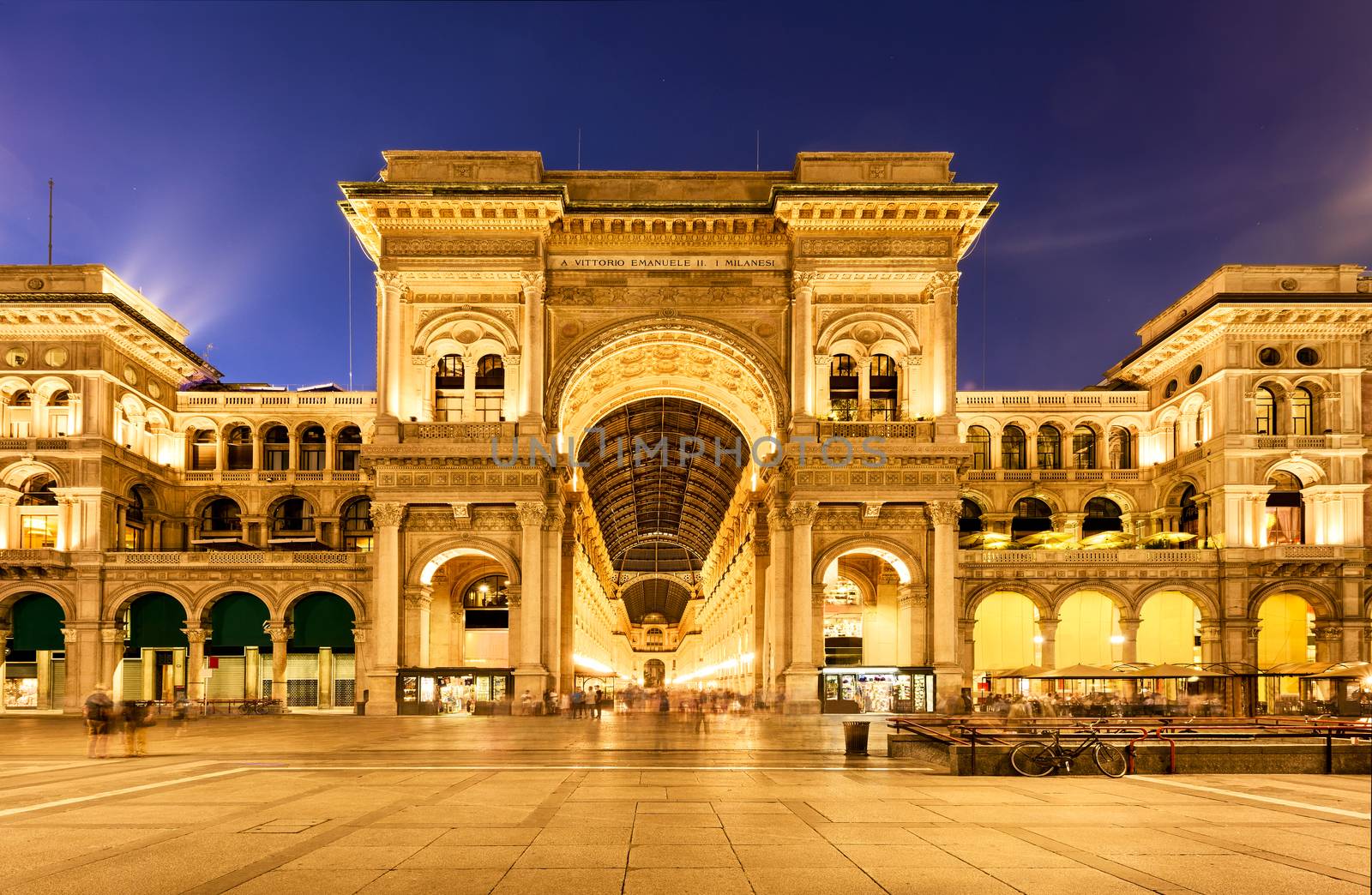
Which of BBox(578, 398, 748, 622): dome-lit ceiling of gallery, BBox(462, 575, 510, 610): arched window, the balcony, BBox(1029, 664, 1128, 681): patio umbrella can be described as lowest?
BBox(1029, 664, 1128, 681): patio umbrella

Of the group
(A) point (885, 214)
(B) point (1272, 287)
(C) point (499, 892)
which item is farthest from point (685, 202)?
(C) point (499, 892)

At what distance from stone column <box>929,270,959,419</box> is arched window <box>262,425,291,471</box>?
38488 mm

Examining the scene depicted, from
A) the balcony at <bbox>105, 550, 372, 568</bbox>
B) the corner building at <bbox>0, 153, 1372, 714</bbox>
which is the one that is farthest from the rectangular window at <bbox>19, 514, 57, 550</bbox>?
the balcony at <bbox>105, 550, 372, 568</bbox>

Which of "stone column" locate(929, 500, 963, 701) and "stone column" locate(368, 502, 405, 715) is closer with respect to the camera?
"stone column" locate(929, 500, 963, 701)

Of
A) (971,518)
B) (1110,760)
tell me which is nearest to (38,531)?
(971,518)

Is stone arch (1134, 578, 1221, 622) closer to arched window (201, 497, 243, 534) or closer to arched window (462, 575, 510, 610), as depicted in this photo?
arched window (462, 575, 510, 610)

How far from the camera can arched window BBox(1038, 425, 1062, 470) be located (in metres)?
65.4

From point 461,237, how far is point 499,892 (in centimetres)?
4228

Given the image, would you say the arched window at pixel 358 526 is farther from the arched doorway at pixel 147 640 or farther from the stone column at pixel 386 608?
the stone column at pixel 386 608

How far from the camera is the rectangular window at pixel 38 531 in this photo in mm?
57531

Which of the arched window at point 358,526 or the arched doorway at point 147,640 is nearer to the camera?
the arched doorway at point 147,640

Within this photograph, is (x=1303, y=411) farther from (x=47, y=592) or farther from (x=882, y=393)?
(x=47, y=592)

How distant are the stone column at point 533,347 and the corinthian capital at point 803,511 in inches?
468

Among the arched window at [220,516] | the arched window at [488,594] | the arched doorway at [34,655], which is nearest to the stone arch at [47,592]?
the arched doorway at [34,655]
